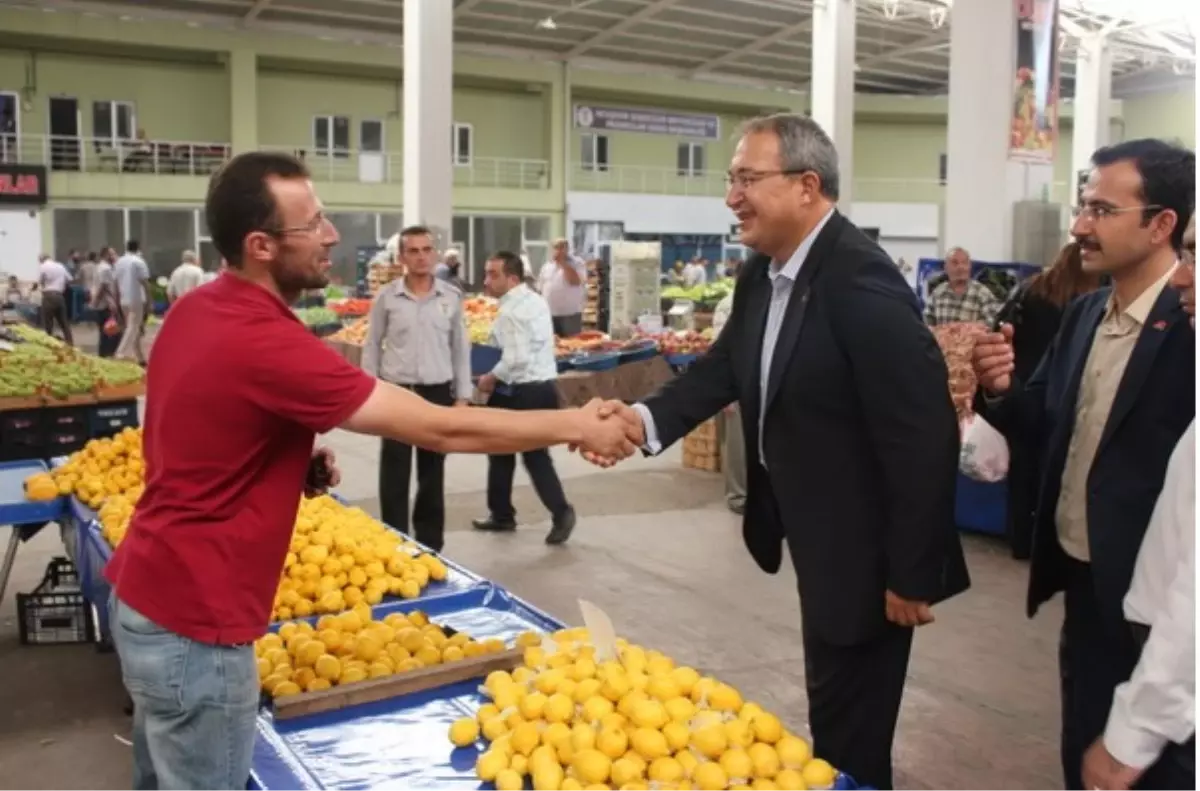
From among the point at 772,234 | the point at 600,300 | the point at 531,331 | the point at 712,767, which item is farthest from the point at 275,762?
the point at 600,300

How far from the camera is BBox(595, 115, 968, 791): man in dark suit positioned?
2.28 m

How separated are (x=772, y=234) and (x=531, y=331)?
168 inches

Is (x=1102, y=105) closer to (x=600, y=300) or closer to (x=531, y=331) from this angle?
(x=600, y=300)

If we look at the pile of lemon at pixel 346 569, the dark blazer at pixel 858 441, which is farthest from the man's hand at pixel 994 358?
the pile of lemon at pixel 346 569

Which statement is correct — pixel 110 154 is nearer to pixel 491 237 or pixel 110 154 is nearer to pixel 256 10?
pixel 256 10

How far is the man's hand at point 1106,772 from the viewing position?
1708 mm

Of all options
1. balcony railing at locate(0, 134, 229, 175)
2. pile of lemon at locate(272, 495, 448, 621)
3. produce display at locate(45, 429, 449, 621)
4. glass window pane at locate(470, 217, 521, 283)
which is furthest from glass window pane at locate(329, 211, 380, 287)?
pile of lemon at locate(272, 495, 448, 621)

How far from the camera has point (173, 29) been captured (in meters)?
22.5

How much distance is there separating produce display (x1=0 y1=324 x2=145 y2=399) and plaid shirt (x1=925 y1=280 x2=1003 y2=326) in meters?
5.97

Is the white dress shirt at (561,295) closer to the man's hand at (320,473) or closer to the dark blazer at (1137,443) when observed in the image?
the man's hand at (320,473)

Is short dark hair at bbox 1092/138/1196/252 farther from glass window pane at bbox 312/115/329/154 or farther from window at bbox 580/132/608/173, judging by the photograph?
window at bbox 580/132/608/173

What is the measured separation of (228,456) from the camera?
202 centimetres

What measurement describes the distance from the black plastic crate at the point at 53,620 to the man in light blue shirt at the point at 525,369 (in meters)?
2.57

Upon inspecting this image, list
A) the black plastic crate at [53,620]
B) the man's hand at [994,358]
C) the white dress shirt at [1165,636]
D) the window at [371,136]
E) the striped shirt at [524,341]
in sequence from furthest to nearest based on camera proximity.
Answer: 1. the window at [371,136]
2. the striped shirt at [524,341]
3. the black plastic crate at [53,620]
4. the man's hand at [994,358]
5. the white dress shirt at [1165,636]
